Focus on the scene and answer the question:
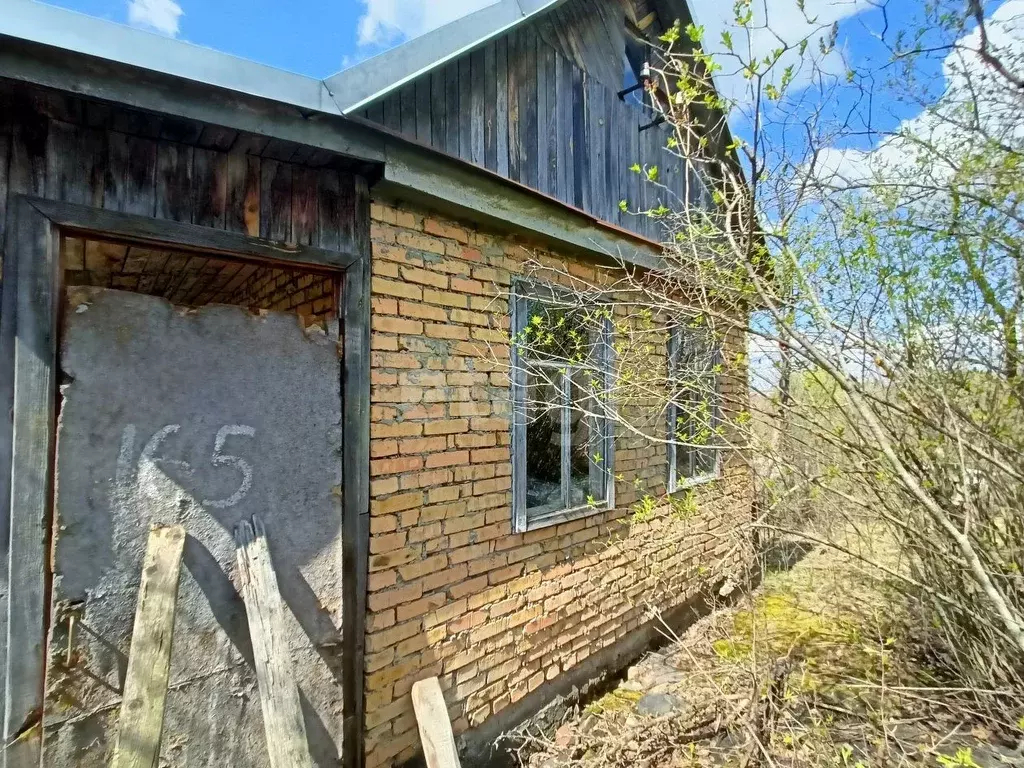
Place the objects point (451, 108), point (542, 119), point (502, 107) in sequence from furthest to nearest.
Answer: point (542, 119) < point (502, 107) < point (451, 108)

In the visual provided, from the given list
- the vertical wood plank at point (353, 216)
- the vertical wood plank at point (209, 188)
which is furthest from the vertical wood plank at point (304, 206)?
the vertical wood plank at point (209, 188)

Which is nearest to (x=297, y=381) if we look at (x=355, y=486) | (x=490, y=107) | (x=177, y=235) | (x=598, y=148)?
(x=355, y=486)

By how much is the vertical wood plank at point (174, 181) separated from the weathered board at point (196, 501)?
0.37 metres

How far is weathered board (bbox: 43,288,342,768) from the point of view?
200 centimetres

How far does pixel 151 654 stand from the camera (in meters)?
1.99

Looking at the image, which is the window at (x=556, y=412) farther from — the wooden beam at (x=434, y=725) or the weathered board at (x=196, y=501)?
the weathered board at (x=196, y=501)

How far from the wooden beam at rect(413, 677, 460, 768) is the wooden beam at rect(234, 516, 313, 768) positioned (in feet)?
2.51

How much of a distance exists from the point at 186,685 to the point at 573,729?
258cm

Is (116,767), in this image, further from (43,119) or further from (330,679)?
(43,119)

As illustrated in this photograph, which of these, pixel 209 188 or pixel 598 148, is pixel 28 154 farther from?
pixel 598 148

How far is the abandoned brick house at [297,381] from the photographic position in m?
1.91

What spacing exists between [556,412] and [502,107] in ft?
7.03

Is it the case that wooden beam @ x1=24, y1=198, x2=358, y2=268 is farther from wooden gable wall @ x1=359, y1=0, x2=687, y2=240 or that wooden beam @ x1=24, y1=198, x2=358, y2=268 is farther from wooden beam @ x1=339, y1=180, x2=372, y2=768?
wooden gable wall @ x1=359, y1=0, x2=687, y2=240

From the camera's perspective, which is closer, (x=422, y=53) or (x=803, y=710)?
(x=422, y=53)
